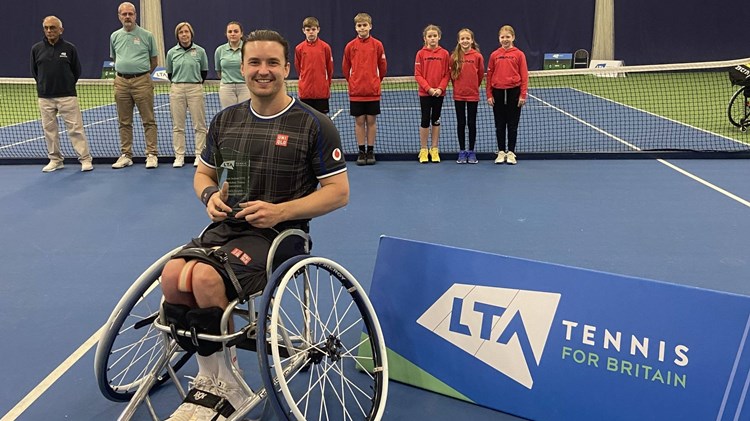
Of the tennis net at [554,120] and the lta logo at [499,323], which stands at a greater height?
the tennis net at [554,120]

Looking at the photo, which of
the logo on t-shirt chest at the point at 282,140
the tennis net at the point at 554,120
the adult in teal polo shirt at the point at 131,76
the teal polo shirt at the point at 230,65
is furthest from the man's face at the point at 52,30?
the logo on t-shirt chest at the point at 282,140

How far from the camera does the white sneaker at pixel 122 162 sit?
23.5 feet

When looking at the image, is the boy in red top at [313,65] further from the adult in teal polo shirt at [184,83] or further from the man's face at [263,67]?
the man's face at [263,67]

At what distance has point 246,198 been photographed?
7.52ft

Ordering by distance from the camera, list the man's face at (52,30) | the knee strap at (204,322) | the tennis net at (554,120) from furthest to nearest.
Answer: the tennis net at (554,120) → the man's face at (52,30) → the knee strap at (204,322)

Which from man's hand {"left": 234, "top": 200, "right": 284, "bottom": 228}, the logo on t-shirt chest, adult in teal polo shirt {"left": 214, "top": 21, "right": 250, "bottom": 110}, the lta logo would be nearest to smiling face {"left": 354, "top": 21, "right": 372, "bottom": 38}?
adult in teal polo shirt {"left": 214, "top": 21, "right": 250, "bottom": 110}

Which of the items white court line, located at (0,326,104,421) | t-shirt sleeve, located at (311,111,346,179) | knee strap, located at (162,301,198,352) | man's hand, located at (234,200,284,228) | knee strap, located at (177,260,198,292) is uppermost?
t-shirt sleeve, located at (311,111,346,179)

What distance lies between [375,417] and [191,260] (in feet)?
2.93

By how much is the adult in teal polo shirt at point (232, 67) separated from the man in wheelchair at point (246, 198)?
15.4ft

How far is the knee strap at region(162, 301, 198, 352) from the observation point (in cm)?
213

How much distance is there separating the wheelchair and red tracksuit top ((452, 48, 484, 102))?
442 cm

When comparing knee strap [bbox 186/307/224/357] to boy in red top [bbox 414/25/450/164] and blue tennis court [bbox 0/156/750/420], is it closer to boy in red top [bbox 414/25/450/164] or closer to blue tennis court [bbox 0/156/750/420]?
blue tennis court [bbox 0/156/750/420]

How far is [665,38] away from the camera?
18422 millimetres

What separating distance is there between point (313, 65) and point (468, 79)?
172 cm
